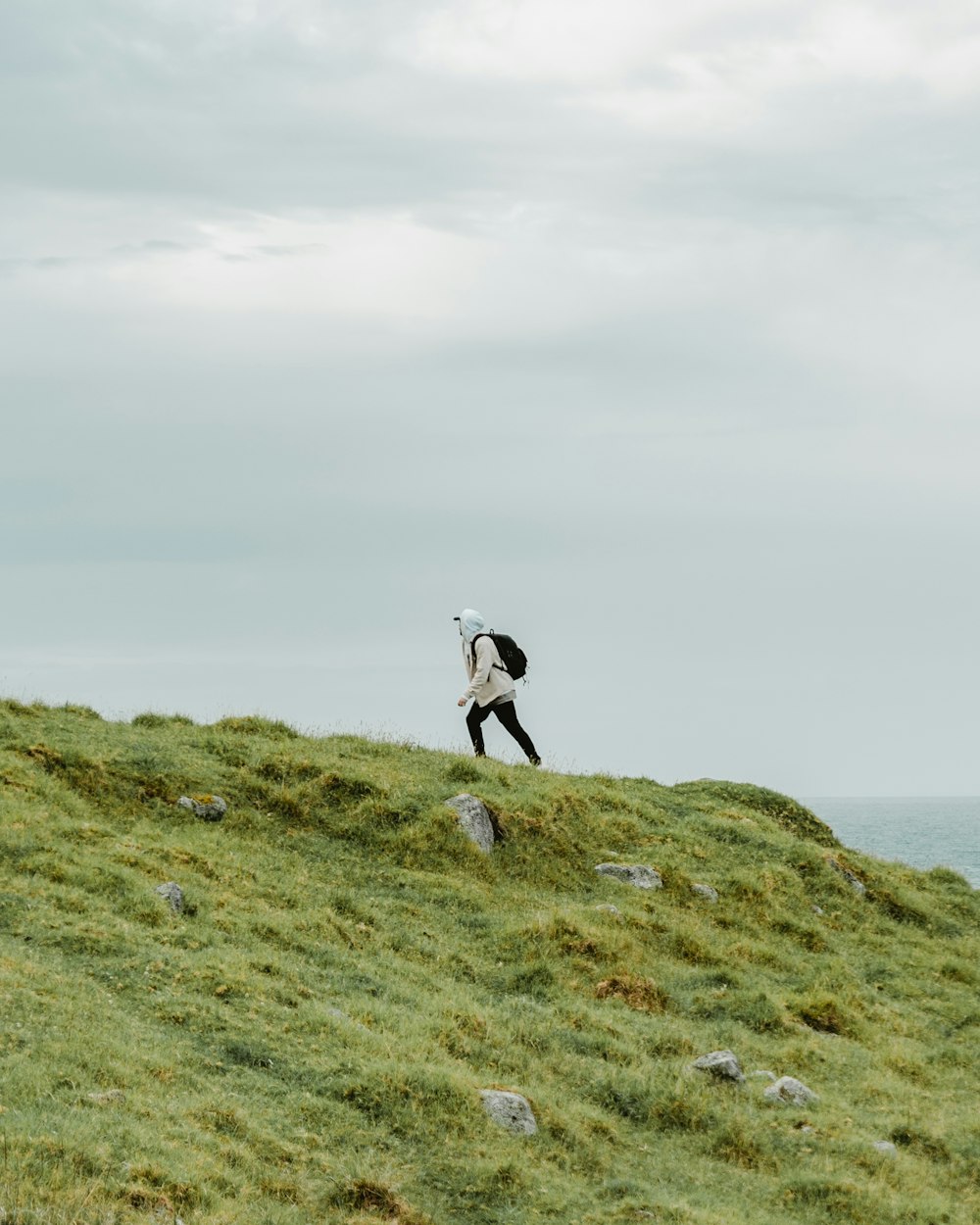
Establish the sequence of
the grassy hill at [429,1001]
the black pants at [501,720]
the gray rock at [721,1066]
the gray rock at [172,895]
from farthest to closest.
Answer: the black pants at [501,720] < the gray rock at [172,895] < the gray rock at [721,1066] < the grassy hill at [429,1001]

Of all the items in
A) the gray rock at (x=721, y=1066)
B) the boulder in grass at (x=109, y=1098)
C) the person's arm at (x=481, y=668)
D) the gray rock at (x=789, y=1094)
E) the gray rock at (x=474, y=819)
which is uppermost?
the person's arm at (x=481, y=668)

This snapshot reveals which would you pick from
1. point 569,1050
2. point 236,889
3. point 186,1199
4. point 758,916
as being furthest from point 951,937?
point 186,1199

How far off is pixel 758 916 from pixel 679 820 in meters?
5.16

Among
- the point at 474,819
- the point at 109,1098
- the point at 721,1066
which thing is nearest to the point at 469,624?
the point at 474,819

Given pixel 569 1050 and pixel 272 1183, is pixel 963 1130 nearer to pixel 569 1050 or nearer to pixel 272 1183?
pixel 569 1050

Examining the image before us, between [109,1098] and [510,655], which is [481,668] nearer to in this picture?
[510,655]

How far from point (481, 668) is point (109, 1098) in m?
17.7

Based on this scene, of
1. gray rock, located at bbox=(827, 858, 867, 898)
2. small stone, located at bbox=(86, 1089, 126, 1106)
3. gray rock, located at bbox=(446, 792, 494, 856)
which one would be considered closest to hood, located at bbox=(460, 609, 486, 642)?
gray rock, located at bbox=(446, 792, 494, 856)

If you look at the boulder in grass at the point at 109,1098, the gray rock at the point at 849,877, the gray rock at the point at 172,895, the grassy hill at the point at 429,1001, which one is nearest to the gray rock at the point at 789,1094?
the grassy hill at the point at 429,1001

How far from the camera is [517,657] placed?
29109 mm

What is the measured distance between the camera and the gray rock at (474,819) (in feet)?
79.4

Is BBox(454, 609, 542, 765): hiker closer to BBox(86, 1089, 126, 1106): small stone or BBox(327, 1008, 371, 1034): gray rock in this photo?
BBox(327, 1008, 371, 1034): gray rock

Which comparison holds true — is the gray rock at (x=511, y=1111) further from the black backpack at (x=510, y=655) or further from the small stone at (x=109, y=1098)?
the black backpack at (x=510, y=655)

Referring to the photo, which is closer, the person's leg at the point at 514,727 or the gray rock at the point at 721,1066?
the gray rock at the point at 721,1066
